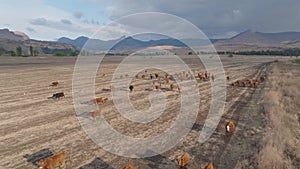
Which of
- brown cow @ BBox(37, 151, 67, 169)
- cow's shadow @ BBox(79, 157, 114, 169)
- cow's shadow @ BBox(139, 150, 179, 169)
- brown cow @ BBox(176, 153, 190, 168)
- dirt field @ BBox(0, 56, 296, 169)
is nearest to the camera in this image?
brown cow @ BBox(37, 151, 67, 169)

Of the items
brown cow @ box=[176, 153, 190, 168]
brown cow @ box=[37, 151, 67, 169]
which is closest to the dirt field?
brown cow @ box=[176, 153, 190, 168]

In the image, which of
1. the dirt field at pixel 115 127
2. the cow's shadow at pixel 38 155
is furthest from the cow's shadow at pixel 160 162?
the cow's shadow at pixel 38 155

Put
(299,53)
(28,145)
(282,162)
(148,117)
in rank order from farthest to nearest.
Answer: (299,53)
(148,117)
(28,145)
(282,162)

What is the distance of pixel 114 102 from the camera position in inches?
685

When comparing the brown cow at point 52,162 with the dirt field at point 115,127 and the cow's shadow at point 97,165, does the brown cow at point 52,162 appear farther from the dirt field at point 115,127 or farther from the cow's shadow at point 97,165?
the cow's shadow at point 97,165

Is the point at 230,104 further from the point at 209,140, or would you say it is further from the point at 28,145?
the point at 28,145

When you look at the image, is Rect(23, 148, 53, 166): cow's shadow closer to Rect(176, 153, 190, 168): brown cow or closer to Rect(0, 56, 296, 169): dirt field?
Rect(0, 56, 296, 169): dirt field

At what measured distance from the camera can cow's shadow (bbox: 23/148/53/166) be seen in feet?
27.0

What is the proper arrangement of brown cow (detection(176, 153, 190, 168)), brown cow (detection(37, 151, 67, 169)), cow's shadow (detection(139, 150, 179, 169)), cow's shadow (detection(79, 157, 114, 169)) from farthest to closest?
cow's shadow (detection(139, 150, 179, 169)) < cow's shadow (detection(79, 157, 114, 169)) < brown cow (detection(176, 153, 190, 168)) < brown cow (detection(37, 151, 67, 169))

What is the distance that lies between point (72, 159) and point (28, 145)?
258 cm

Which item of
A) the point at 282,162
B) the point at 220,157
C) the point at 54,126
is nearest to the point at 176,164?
the point at 220,157

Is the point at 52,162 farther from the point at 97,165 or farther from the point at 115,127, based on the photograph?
the point at 115,127

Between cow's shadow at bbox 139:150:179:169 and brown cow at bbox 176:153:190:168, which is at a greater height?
brown cow at bbox 176:153:190:168

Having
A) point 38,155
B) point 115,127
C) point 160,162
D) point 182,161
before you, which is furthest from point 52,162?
point 115,127
